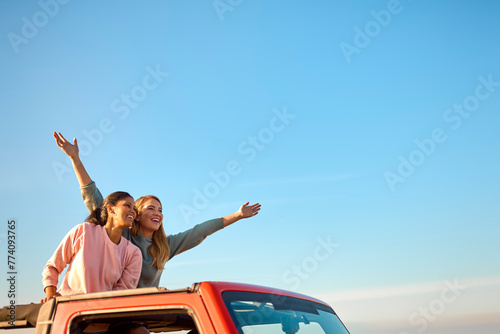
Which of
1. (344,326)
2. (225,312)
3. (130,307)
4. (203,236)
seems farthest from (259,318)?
(203,236)

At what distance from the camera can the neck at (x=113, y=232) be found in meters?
4.26

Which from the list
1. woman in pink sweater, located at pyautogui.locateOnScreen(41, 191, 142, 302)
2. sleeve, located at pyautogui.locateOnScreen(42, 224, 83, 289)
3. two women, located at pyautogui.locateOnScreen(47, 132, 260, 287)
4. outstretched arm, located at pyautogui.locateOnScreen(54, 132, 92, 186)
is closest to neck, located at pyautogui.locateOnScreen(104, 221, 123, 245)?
woman in pink sweater, located at pyautogui.locateOnScreen(41, 191, 142, 302)

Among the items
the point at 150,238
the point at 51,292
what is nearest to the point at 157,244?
the point at 150,238

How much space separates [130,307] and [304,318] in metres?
1.12

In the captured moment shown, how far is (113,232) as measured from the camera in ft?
14.0

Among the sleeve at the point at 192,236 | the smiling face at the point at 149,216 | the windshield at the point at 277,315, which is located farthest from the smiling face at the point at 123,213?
the windshield at the point at 277,315

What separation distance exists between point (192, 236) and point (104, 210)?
171 centimetres

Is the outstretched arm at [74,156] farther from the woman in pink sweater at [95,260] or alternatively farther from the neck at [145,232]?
the woman in pink sweater at [95,260]

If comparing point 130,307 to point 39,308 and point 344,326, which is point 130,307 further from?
point 344,326

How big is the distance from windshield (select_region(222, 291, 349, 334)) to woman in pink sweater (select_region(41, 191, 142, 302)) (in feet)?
4.87

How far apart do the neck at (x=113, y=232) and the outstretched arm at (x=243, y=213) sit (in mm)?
2109

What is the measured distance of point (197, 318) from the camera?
104 inches

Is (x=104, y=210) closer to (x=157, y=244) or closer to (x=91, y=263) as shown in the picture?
(x=91, y=263)

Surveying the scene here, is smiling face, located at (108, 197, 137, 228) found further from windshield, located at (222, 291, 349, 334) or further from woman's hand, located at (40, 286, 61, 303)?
windshield, located at (222, 291, 349, 334)
